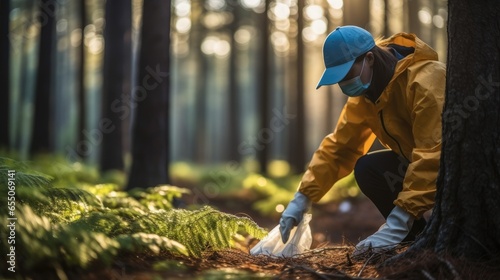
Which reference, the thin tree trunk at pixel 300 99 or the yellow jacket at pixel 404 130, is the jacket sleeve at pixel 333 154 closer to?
the yellow jacket at pixel 404 130

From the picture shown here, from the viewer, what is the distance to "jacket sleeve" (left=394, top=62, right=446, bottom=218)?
139 inches

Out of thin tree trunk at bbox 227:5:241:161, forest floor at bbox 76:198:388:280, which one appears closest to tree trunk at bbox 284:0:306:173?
thin tree trunk at bbox 227:5:241:161

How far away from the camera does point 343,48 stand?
3938mm

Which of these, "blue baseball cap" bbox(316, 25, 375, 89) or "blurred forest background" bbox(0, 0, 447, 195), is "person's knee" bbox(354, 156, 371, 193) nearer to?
"blue baseball cap" bbox(316, 25, 375, 89)

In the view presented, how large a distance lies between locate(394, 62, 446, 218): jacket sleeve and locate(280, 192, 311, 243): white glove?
93 cm

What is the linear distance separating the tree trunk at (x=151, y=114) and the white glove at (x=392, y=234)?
4.12m

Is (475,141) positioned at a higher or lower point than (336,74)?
lower

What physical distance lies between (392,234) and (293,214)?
0.85 metres

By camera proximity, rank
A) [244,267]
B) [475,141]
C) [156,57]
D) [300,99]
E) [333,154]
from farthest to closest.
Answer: [300,99], [156,57], [333,154], [244,267], [475,141]

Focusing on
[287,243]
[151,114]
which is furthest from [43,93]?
[287,243]

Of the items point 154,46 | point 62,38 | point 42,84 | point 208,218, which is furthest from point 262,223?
point 62,38

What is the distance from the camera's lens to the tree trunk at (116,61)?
1212 cm

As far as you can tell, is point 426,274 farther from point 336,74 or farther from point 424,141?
point 336,74

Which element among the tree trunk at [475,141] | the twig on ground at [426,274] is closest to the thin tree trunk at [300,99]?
the tree trunk at [475,141]
